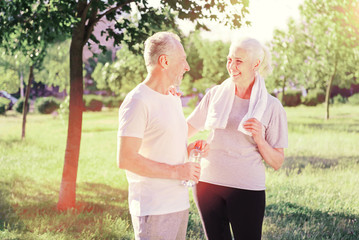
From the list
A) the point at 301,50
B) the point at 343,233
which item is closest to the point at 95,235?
the point at 343,233

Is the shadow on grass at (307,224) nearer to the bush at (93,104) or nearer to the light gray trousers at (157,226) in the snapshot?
the light gray trousers at (157,226)

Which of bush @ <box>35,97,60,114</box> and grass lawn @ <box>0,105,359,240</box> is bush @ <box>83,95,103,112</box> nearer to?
bush @ <box>35,97,60,114</box>

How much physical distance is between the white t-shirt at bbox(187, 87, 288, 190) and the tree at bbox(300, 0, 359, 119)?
38.2 ft

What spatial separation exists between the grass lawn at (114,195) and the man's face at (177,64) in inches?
154

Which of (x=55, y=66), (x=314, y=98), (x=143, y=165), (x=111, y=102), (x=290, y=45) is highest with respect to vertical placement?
(x=290, y=45)

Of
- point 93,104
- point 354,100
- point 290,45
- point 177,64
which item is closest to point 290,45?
point 290,45

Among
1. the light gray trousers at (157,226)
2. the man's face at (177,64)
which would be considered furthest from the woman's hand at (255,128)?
the light gray trousers at (157,226)

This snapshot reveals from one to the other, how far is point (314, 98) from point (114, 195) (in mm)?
41974

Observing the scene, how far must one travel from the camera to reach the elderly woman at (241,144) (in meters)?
3.50

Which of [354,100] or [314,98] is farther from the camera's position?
[354,100]

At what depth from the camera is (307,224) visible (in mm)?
7000

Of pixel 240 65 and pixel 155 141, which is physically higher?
pixel 240 65

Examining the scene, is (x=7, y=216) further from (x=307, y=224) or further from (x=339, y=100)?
(x=339, y=100)

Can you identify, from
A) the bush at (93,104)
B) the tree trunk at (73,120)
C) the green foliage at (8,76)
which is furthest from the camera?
the bush at (93,104)
